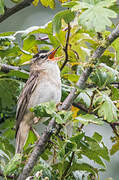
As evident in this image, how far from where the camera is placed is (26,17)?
438cm

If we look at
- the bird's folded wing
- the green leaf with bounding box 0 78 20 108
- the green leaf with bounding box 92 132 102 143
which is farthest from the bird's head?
the green leaf with bounding box 92 132 102 143

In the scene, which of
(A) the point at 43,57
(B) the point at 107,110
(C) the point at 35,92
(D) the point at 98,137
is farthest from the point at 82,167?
(A) the point at 43,57

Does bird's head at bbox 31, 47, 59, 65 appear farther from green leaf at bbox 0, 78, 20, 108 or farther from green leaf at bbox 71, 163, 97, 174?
green leaf at bbox 71, 163, 97, 174

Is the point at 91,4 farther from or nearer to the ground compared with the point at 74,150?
farther from the ground

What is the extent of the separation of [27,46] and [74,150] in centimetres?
106

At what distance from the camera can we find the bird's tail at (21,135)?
274cm

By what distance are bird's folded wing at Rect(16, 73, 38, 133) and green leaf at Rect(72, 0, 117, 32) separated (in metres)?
1.04

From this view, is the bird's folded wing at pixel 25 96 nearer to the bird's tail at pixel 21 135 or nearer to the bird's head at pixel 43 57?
the bird's tail at pixel 21 135

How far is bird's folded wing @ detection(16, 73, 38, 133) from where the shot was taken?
2.90m

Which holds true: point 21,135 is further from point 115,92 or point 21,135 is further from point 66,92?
point 115,92

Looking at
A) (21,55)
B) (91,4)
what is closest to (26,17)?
(21,55)

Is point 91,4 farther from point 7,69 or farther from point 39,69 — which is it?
point 39,69

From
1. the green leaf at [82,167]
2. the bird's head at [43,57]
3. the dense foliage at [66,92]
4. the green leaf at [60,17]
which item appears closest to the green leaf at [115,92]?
the dense foliage at [66,92]

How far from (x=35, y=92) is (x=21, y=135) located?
0.36 meters
